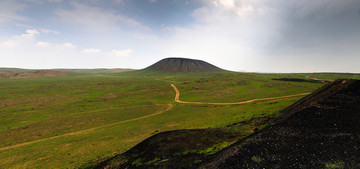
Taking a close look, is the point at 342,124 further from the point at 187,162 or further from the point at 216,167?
the point at 187,162

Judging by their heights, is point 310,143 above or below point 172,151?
above

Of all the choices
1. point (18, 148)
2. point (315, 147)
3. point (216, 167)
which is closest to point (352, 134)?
point (315, 147)

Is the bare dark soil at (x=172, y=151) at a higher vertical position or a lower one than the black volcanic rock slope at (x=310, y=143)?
lower

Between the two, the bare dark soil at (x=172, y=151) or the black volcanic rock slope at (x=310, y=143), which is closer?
the black volcanic rock slope at (x=310, y=143)

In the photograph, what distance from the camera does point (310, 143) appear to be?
16.5 meters

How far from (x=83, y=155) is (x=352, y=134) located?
129 ft

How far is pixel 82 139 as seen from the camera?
34.6 meters

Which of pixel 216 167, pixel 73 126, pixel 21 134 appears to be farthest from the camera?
pixel 73 126

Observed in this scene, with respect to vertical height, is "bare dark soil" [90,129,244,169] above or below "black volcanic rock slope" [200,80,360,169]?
below

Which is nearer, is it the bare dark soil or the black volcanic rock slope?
the black volcanic rock slope

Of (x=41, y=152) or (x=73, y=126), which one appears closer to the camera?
(x=41, y=152)

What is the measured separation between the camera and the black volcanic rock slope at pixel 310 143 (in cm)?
1426

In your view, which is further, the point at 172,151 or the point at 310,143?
the point at 172,151

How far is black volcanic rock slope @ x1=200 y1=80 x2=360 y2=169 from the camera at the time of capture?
14258mm
